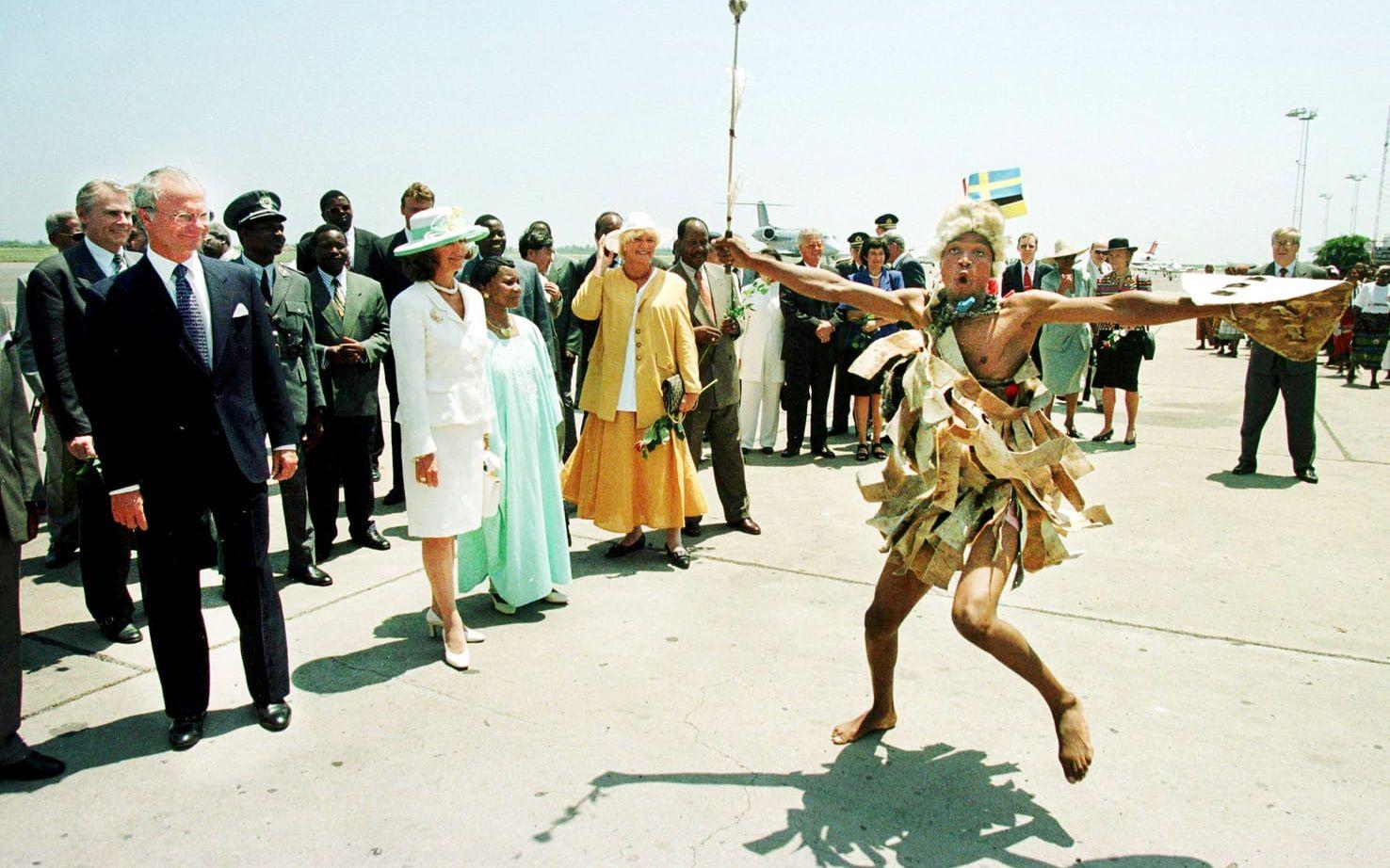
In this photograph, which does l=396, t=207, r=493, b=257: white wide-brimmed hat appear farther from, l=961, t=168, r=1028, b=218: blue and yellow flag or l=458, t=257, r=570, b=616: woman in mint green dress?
l=961, t=168, r=1028, b=218: blue and yellow flag

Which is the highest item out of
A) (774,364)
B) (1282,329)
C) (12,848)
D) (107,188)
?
(107,188)

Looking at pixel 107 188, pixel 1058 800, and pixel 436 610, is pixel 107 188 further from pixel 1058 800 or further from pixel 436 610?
pixel 1058 800

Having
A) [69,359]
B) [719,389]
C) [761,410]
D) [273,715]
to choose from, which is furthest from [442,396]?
[761,410]

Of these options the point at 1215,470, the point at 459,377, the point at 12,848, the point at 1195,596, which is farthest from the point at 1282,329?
the point at 1215,470

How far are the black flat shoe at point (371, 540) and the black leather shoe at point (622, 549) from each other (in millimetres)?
1405

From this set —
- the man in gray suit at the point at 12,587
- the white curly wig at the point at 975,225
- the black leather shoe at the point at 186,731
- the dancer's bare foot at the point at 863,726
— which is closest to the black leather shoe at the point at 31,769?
the man in gray suit at the point at 12,587

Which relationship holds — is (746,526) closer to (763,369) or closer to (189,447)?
(763,369)

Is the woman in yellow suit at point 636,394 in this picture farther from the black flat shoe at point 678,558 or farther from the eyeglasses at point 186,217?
the eyeglasses at point 186,217

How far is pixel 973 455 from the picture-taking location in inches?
133

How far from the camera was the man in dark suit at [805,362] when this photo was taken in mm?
9133

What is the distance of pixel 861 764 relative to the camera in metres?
3.49

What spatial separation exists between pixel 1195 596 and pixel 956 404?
2.82 meters

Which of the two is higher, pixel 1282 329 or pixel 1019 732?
Result: pixel 1282 329

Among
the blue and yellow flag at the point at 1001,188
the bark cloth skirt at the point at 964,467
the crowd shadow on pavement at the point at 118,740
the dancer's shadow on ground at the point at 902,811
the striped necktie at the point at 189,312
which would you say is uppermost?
the blue and yellow flag at the point at 1001,188
